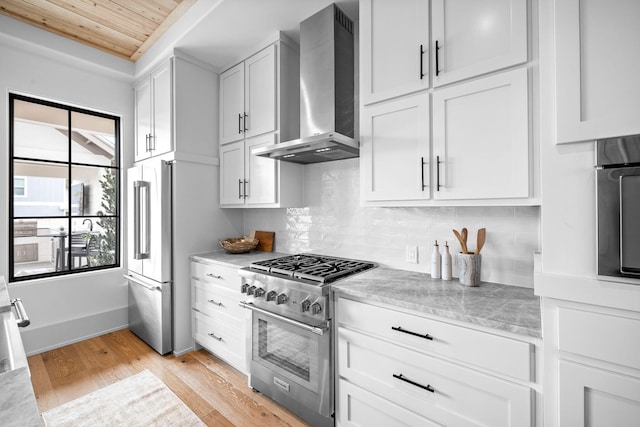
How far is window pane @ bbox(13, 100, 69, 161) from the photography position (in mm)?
Result: 2850

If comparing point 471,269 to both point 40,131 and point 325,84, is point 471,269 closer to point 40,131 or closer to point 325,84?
point 325,84

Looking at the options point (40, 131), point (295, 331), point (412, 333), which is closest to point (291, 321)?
point (295, 331)

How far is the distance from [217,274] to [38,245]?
197cm

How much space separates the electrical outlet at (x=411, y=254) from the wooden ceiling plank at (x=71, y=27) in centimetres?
329

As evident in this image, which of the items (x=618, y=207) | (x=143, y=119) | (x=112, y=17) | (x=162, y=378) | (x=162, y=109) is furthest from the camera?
(x=143, y=119)

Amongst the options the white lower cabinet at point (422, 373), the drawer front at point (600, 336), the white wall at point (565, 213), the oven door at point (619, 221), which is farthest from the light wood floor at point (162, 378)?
the oven door at point (619, 221)

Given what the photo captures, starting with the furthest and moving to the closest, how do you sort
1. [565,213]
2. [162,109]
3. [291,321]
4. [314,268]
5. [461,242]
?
[162,109], [314,268], [291,321], [461,242], [565,213]

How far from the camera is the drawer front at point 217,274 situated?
241 cm

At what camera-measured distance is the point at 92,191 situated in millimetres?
3287

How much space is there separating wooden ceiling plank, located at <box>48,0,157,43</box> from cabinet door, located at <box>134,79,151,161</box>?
474 millimetres

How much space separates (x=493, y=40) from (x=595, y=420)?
5.31 feet

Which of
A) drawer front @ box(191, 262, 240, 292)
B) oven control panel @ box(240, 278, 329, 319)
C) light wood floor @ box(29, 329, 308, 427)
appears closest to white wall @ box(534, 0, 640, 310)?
oven control panel @ box(240, 278, 329, 319)

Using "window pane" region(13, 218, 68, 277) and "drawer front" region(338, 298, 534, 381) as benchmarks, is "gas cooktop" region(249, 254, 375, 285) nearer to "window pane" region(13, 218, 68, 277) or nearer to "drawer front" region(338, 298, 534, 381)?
"drawer front" region(338, 298, 534, 381)

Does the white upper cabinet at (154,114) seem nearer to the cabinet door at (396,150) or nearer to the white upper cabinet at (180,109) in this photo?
the white upper cabinet at (180,109)
